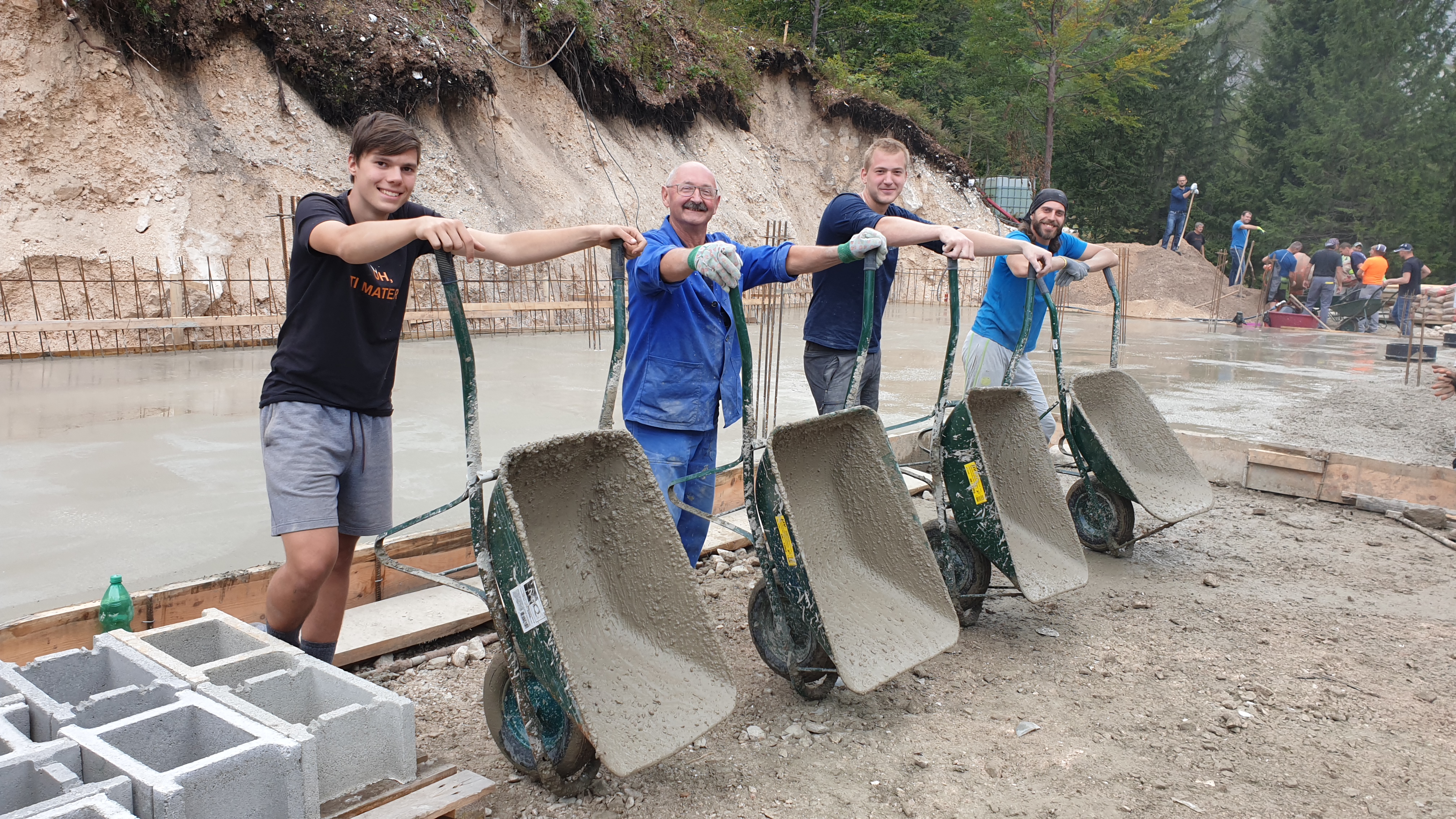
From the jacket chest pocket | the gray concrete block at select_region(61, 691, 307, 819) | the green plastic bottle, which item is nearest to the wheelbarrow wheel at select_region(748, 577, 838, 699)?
the jacket chest pocket

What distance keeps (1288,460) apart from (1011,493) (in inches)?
95.7

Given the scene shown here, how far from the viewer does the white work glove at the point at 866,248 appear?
2473 millimetres

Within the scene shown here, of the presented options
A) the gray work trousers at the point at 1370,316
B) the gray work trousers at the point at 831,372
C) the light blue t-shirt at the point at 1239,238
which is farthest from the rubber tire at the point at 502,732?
the light blue t-shirt at the point at 1239,238

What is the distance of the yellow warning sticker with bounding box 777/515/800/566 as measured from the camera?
7.82 feet

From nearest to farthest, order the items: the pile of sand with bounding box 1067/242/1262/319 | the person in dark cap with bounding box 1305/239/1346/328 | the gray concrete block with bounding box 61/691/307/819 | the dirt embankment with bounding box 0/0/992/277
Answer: the gray concrete block with bounding box 61/691/307/819 → the dirt embankment with bounding box 0/0/992/277 → the person in dark cap with bounding box 1305/239/1346/328 → the pile of sand with bounding box 1067/242/1262/319

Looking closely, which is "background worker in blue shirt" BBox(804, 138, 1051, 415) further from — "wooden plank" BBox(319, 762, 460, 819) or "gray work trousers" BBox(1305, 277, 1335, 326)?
"gray work trousers" BBox(1305, 277, 1335, 326)

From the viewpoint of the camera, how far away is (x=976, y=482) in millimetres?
3010

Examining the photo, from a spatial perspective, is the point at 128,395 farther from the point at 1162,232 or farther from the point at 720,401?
the point at 1162,232

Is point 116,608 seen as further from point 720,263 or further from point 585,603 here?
point 720,263

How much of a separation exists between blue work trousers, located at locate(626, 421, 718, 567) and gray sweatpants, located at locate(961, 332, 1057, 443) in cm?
154

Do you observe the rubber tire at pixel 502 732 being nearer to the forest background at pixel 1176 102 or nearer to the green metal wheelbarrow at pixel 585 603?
the green metal wheelbarrow at pixel 585 603

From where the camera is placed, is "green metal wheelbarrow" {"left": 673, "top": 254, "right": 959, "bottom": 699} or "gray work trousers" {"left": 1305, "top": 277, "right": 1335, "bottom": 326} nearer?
"green metal wheelbarrow" {"left": 673, "top": 254, "right": 959, "bottom": 699}

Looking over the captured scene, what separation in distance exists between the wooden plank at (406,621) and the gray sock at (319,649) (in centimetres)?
19

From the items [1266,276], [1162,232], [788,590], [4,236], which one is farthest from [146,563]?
[1162,232]
